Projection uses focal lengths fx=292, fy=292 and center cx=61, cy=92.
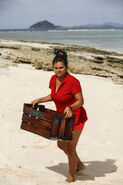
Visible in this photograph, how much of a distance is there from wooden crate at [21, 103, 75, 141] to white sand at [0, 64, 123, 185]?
0.69 meters

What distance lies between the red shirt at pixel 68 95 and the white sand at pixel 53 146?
36.7 inches

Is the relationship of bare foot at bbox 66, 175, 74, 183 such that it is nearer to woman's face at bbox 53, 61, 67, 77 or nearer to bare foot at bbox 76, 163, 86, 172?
bare foot at bbox 76, 163, 86, 172

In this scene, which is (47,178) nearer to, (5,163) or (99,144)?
(5,163)

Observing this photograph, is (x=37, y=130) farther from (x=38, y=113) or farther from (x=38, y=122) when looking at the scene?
(x=38, y=113)

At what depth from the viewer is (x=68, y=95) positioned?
3.57 m

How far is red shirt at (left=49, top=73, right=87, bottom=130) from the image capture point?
11.6 ft

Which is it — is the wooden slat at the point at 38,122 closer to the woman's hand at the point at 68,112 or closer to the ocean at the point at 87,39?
the woman's hand at the point at 68,112

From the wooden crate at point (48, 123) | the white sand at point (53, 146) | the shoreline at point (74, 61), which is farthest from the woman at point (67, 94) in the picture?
the shoreline at point (74, 61)

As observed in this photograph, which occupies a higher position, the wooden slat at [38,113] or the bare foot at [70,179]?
the wooden slat at [38,113]

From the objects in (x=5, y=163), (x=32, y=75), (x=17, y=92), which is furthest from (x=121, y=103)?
(x=5, y=163)

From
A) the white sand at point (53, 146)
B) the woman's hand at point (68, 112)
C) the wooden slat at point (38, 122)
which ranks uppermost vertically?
the woman's hand at point (68, 112)

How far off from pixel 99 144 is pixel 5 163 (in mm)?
2031

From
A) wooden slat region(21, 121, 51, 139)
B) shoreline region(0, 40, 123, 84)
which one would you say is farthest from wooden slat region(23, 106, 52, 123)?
shoreline region(0, 40, 123, 84)

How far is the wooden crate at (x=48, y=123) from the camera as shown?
3.53 meters
